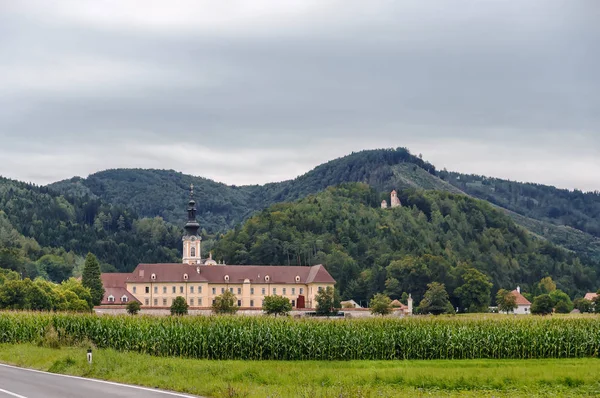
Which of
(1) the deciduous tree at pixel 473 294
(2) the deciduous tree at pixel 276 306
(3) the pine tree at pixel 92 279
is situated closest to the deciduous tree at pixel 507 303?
(1) the deciduous tree at pixel 473 294

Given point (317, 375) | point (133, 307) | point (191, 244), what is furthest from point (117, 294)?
point (317, 375)

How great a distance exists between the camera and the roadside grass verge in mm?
34625

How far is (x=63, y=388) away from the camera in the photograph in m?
33.5

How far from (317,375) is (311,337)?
11032 mm

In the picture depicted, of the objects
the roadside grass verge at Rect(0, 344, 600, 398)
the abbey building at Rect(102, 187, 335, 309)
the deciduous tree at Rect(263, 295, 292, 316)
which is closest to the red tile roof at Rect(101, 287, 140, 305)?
the abbey building at Rect(102, 187, 335, 309)

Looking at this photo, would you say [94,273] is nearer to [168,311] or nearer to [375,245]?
[168,311]

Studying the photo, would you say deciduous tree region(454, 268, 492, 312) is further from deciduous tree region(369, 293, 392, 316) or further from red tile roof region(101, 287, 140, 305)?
red tile roof region(101, 287, 140, 305)

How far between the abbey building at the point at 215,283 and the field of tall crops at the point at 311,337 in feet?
295

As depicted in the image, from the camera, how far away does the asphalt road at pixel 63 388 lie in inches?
1248

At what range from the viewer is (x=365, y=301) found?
165875 mm

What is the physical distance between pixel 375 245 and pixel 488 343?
14473 centimetres

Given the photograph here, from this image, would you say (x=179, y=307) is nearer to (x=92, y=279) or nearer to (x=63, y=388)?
(x=92, y=279)

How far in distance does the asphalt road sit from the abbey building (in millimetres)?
106980

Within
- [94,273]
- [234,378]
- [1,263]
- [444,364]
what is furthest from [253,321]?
[1,263]
